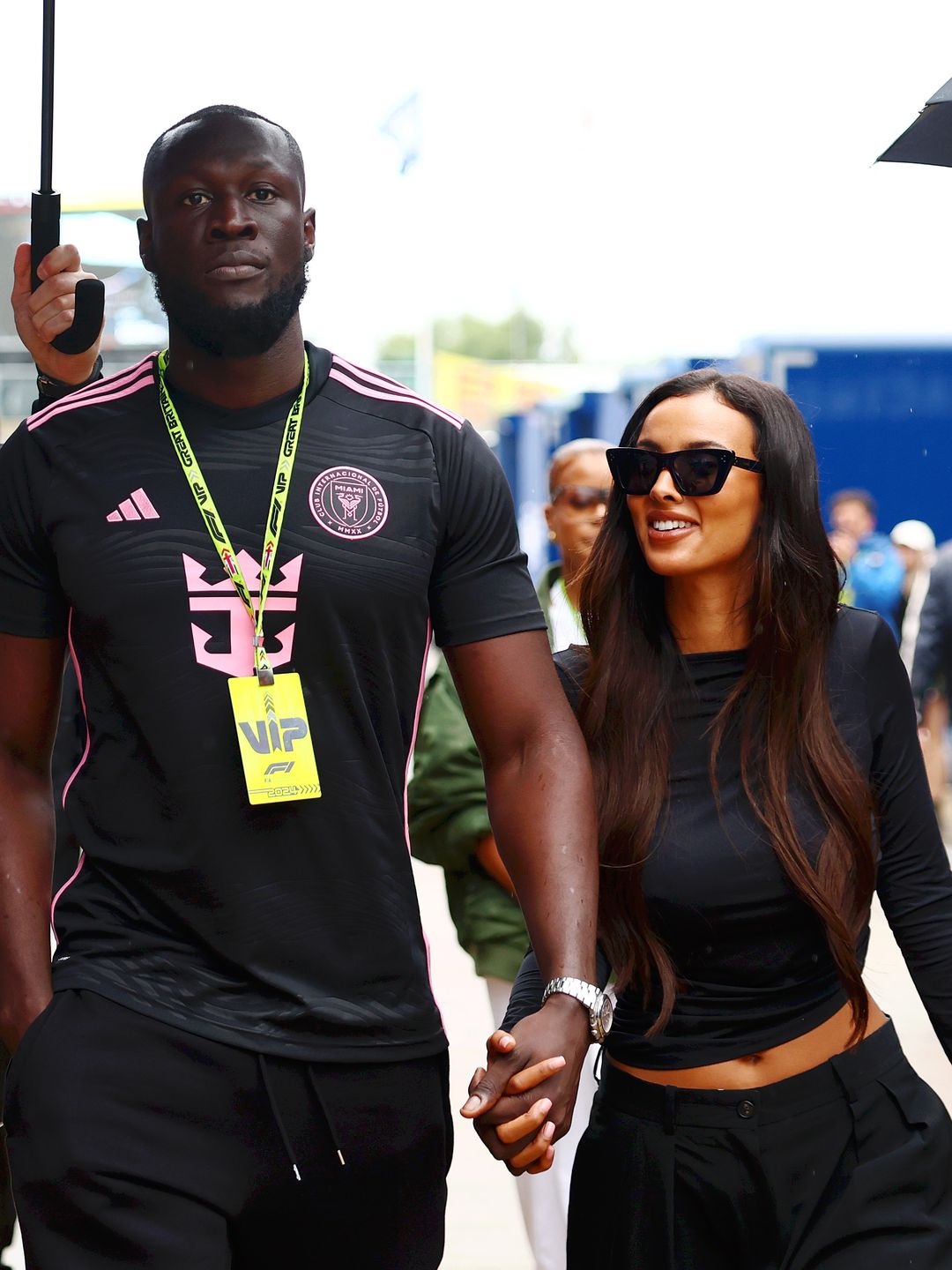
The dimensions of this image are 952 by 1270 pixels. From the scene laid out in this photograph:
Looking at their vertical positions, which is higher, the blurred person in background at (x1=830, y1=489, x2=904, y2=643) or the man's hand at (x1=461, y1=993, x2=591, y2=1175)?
the man's hand at (x1=461, y1=993, x2=591, y2=1175)

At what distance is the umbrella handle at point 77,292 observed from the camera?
3.34 metres

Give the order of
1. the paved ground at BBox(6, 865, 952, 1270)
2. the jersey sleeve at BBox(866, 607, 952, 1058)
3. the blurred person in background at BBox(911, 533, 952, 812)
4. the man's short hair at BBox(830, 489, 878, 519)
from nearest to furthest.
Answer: the jersey sleeve at BBox(866, 607, 952, 1058)
the paved ground at BBox(6, 865, 952, 1270)
the blurred person in background at BBox(911, 533, 952, 812)
the man's short hair at BBox(830, 489, 878, 519)

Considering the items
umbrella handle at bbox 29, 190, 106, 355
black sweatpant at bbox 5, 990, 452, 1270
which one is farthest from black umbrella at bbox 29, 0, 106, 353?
black sweatpant at bbox 5, 990, 452, 1270

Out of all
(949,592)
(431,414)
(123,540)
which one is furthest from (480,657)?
(949,592)

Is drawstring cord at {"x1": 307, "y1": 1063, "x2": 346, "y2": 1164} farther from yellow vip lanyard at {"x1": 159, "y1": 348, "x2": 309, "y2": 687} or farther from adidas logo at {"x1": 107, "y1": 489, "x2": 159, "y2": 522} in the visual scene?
adidas logo at {"x1": 107, "y1": 489, "x2": 159, "y2": 522}

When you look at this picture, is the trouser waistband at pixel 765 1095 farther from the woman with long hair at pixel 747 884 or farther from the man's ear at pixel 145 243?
the man's ear at pixel 145 243

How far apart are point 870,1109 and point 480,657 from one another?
3.11 ft

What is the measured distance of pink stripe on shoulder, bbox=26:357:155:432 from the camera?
2.95 meters

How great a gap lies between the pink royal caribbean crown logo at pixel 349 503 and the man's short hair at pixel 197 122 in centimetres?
47

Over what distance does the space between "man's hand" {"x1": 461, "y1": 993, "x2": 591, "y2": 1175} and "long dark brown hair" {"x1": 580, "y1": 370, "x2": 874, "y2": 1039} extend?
0.93 feet

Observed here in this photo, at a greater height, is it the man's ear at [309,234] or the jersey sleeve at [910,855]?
the man's ear at [309,234]

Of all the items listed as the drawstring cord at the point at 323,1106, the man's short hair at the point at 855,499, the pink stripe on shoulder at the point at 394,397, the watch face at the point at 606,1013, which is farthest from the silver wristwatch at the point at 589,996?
the man's short hair at the point at 855,499

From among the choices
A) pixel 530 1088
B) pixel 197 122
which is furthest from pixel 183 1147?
pixel 197 122

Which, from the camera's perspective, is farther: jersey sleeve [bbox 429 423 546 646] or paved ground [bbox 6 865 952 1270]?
paved ground [bbox 6 865 952 1270]
